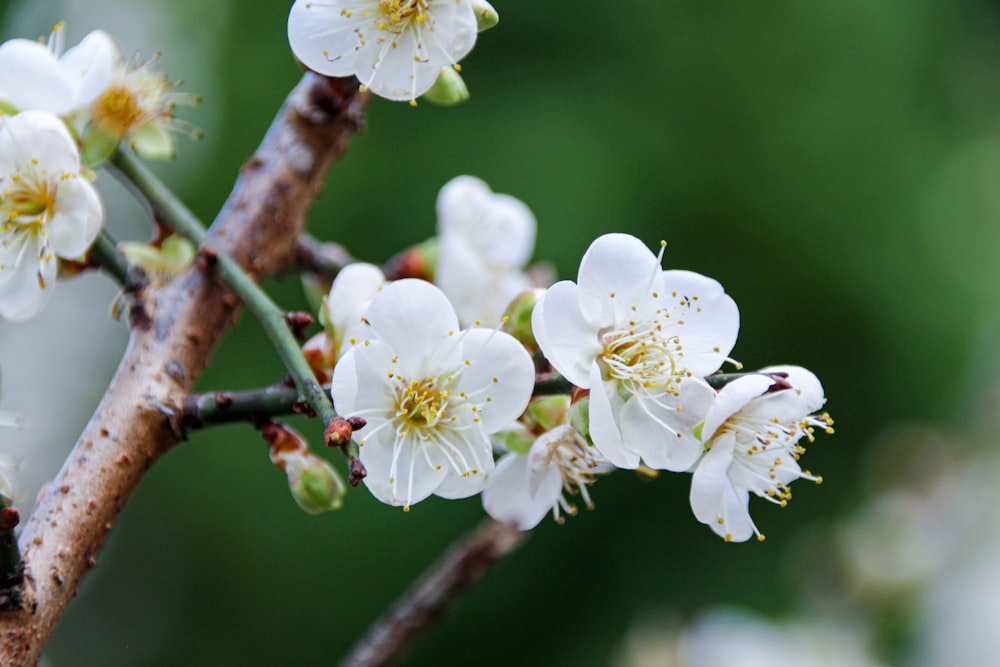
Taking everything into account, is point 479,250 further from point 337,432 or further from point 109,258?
point 337,432

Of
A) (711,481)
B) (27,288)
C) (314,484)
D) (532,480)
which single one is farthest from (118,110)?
(711,481)

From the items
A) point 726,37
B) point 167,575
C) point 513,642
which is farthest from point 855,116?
point 167,575

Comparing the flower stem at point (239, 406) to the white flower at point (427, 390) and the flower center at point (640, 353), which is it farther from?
the flower center at point (640, 353)

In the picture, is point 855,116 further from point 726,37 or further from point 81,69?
point 81,69

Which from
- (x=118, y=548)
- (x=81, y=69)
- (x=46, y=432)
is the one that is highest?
(x=81, y=69)

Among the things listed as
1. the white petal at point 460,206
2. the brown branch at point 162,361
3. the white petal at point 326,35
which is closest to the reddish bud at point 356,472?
the brown branch at point 162,361

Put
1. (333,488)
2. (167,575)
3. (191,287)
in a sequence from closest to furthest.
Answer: (333,488) < (191,287) < (167,575)
